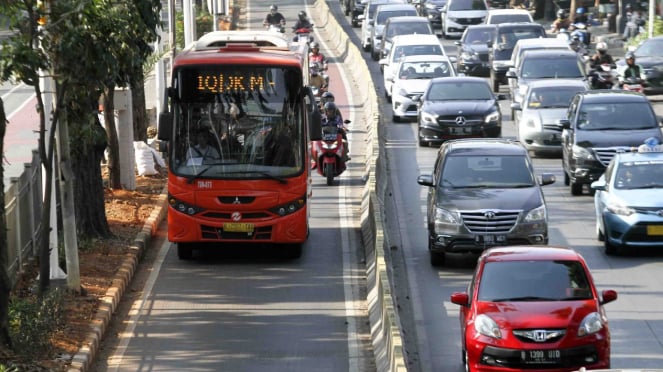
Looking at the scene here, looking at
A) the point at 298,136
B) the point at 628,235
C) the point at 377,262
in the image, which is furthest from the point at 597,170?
the point at 377,262

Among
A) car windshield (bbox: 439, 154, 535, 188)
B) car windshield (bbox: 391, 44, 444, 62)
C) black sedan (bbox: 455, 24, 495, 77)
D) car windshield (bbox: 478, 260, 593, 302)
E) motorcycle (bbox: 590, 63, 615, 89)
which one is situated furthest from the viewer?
black sedan (bbox: 455, 24, 495, 77)

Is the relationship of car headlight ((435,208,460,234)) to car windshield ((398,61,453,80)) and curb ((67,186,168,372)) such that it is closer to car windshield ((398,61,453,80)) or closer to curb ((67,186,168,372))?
curb ((67,186,168,372))

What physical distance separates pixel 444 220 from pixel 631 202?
3.00 m

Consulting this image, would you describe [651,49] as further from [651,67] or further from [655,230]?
[655,230]

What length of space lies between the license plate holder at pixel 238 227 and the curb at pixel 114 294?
144 centimetres

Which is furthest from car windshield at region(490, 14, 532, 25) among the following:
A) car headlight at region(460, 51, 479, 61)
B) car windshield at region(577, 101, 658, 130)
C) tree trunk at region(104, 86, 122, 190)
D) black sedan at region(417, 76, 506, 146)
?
tree trunk at region(104, 86, 122, 190)

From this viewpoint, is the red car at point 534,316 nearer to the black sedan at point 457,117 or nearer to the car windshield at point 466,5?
the black sedan at point 457,117

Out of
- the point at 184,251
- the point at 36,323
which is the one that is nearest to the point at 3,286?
the point at 36,323

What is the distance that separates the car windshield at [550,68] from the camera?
1518 inches

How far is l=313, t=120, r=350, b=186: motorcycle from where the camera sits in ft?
98.2

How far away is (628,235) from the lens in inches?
883

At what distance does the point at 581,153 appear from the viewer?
93.6ft

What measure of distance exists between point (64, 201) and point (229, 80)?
13.1 ft

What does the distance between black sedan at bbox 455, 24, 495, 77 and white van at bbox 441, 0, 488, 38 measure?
10854 millimetres
